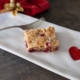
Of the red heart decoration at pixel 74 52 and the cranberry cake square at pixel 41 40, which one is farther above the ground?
the cranberry cake square at pixel 41 40

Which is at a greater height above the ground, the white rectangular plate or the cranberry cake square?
the cranberry cake square

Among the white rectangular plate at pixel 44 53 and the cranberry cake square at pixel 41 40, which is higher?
the cranberry cake square at pixel 41 40

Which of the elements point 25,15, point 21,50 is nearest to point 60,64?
point 21,50

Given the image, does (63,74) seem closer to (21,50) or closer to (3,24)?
(21,50)

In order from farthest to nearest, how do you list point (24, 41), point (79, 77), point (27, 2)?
point (27, 2) < point (24, 41) < point (79, 77)
